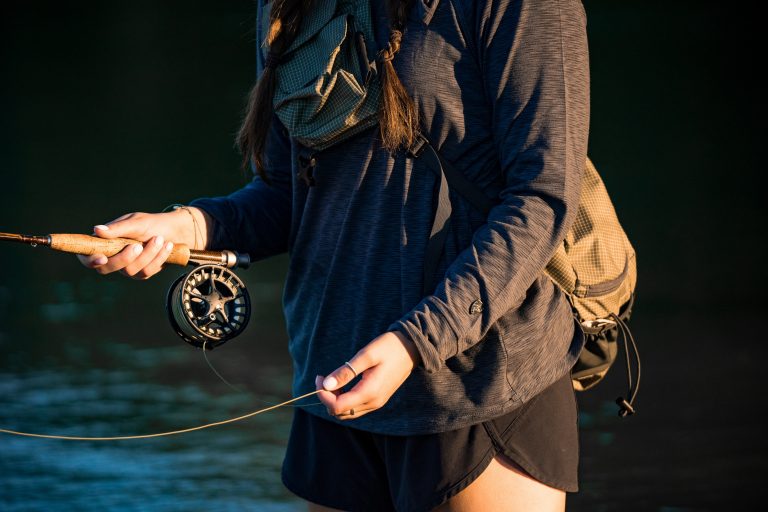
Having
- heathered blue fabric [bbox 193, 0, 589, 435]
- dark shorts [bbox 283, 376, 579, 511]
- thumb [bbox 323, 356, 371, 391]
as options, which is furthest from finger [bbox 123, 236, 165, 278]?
thumb [bbox 323, 356, 371, 391]

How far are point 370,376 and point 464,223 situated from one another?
30 centimetres

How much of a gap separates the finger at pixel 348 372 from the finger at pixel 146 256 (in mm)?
454

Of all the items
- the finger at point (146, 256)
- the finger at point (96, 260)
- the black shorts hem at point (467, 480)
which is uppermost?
the finger at point (96, 260)

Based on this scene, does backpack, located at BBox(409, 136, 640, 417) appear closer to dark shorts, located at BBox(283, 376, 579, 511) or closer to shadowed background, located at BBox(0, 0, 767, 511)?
dark shorts, located at BBox(283, 376, 579, 511)

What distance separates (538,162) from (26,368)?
3807 mm

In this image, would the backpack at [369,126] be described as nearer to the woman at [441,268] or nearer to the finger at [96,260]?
the woman at [441,268]

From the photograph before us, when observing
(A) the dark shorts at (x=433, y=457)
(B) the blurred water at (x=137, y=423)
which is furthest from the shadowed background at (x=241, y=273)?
(A) the dark shorts at (x=433, y=457)

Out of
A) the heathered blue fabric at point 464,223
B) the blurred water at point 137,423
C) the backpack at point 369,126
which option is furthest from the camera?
the blurred water at point 137,423

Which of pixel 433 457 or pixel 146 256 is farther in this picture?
pixel 146 256

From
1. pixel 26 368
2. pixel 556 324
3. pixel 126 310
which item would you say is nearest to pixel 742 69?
pixel 126 310

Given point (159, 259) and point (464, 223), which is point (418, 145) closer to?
point (464, 223)

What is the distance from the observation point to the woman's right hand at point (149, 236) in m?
1.60

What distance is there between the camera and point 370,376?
1313 millimetres

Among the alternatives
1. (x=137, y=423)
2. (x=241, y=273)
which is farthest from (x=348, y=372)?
(x=241, y=273)
